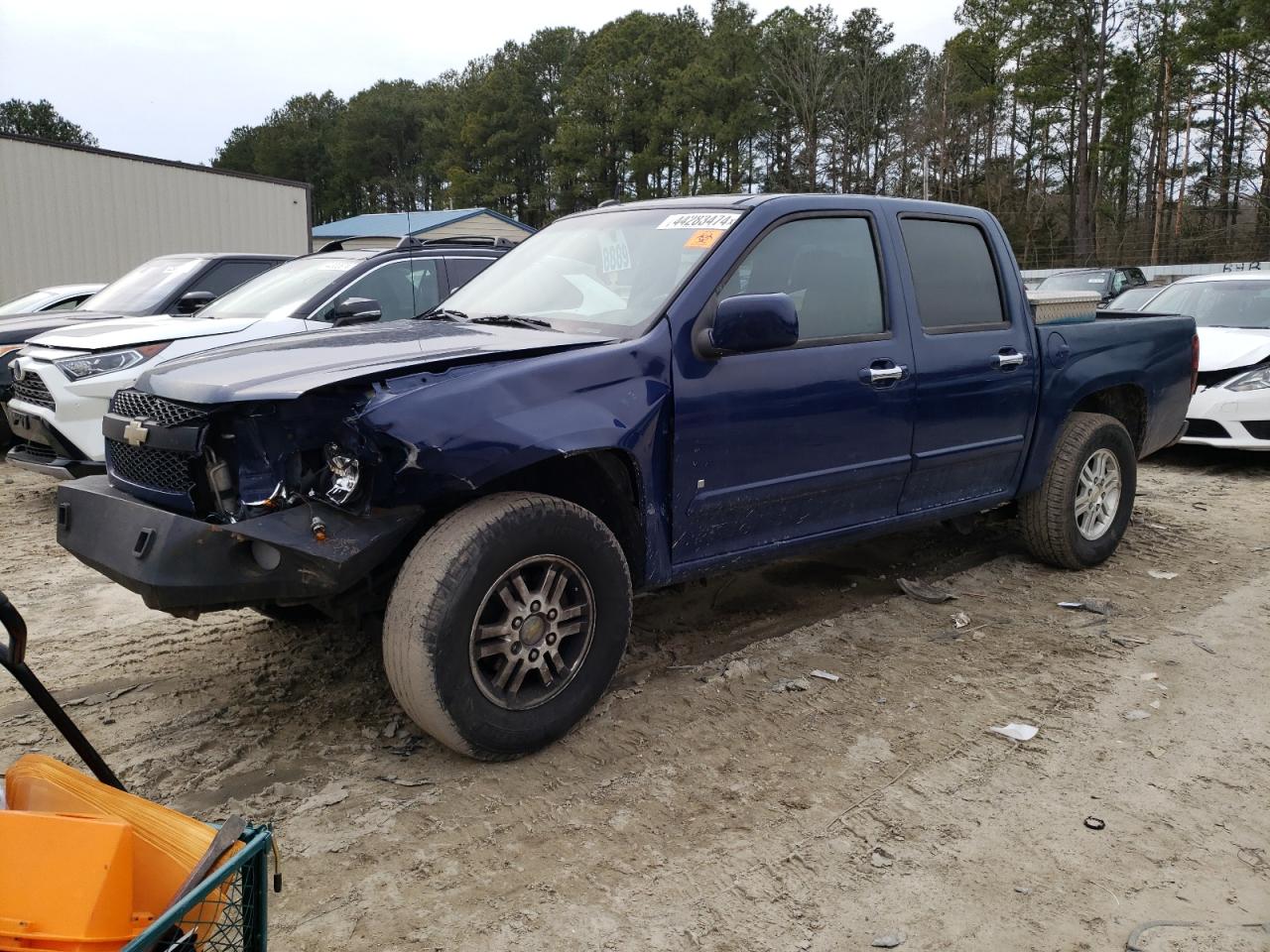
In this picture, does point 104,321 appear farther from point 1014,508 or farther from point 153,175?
point 153,175

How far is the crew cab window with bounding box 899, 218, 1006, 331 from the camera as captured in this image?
4477 mm

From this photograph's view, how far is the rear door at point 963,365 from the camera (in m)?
4.38

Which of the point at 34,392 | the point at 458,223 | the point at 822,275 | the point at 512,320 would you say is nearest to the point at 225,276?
the point at 34,392

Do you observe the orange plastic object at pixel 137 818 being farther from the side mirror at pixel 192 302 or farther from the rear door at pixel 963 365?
the side mirror at pixel 192 302

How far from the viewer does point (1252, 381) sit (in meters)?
8.16

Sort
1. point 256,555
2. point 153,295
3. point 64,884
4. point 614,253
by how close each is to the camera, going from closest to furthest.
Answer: point 64,884 → point 256,555 → point 614,253 → point 153,295

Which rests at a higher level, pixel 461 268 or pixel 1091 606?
pixel 461 268

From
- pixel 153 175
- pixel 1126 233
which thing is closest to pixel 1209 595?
pixel 153 175

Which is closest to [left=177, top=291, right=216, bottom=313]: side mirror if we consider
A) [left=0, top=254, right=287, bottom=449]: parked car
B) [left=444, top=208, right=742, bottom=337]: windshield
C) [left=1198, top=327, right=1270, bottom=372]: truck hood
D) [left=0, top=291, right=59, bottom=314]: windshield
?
[left=0, top=254, right=287, bottom=449]: parked car

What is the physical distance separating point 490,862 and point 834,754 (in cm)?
122

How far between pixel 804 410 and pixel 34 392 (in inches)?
207

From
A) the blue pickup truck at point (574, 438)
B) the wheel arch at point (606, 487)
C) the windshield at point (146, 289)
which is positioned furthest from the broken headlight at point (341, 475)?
the windshield at point (146, 289)

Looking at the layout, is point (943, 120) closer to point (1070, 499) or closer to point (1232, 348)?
point (1232, 348)

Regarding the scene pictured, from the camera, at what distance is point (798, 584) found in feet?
17.2
